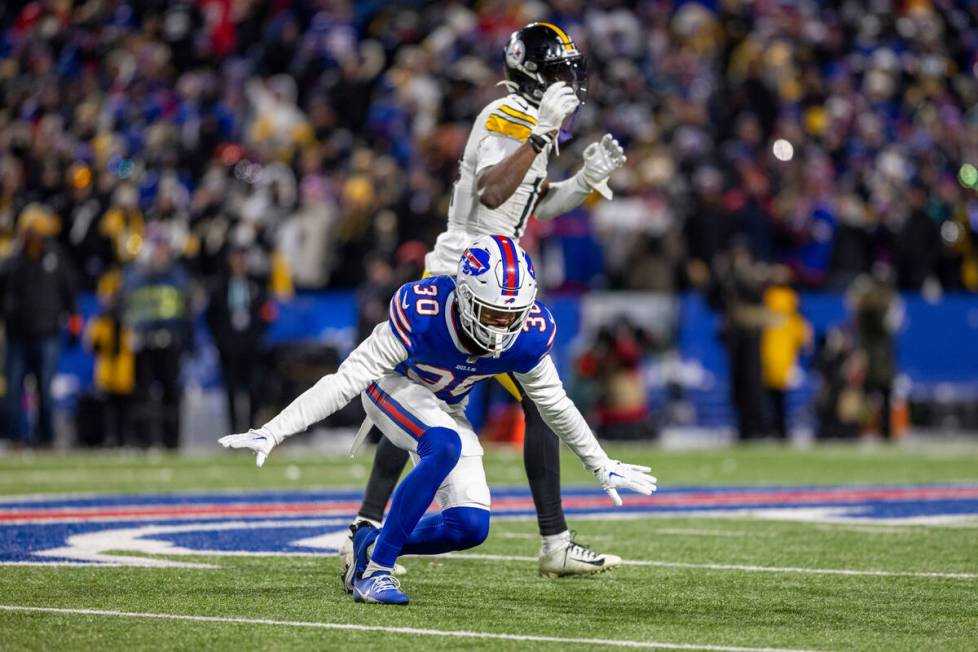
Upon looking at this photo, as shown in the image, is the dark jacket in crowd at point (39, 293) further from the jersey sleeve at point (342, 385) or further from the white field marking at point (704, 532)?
the jersey sleeve at point (342, 385)

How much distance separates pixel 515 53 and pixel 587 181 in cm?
56

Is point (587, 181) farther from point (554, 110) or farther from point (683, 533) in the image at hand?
point (683, 533)

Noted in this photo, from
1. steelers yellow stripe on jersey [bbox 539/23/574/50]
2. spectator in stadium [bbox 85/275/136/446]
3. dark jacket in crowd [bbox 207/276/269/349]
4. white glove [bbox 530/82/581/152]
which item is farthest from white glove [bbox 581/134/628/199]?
spectator in stadium [bbox 85/275/136/446]

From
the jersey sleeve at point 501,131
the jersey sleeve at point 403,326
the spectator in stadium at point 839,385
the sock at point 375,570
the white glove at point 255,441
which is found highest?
the jersey sleeve at point 501,131

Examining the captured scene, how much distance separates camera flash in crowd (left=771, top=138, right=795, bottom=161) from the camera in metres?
18.0

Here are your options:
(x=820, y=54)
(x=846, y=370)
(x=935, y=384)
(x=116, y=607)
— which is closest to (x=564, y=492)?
(x=116, y=607)

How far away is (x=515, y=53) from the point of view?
6703 millimetres

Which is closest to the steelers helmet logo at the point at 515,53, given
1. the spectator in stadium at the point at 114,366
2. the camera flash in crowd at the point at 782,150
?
the spectator in stadium at the point at 114,366

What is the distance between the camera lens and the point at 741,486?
1091cm

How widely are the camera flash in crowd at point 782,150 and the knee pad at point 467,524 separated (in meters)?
12.7

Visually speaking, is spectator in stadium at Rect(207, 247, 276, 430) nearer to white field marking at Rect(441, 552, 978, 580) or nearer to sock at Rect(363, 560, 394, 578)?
white field marking at Rect(441, 552, 978, 580)

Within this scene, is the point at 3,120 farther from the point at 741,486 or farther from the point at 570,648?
the point at 570,648

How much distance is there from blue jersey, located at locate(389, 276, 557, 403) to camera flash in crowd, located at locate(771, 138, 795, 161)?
1238cm

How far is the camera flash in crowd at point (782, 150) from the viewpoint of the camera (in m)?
18.0
